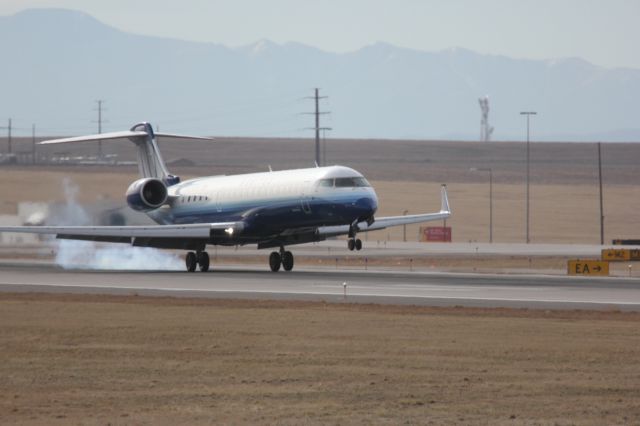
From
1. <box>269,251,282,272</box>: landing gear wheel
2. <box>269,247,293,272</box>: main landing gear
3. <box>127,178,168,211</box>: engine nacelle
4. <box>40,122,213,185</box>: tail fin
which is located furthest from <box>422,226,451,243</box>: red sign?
<box>269,251,282,272</box>: landing gear wheel

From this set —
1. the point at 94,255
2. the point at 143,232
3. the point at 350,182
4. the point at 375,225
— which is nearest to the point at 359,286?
the point at 350,182

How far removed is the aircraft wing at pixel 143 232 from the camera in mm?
58031

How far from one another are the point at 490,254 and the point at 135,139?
25.3 metres

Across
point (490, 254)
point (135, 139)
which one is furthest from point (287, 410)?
point (490, 254)

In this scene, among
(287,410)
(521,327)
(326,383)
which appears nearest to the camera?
(287,410)

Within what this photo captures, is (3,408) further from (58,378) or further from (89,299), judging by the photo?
(89,299)

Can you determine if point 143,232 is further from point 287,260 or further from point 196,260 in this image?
point 287,260

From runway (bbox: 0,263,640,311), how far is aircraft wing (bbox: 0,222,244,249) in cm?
144

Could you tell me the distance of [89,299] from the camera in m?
42.9

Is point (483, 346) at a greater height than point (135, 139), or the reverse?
point (135, 139)

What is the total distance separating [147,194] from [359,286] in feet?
56.1

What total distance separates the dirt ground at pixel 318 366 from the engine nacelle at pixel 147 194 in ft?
81.8

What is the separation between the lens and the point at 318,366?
2664cm

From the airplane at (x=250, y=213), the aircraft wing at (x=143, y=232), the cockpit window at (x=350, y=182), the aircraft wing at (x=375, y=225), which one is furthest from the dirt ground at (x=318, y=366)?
the aircraft wing at (x=143, y=232)
